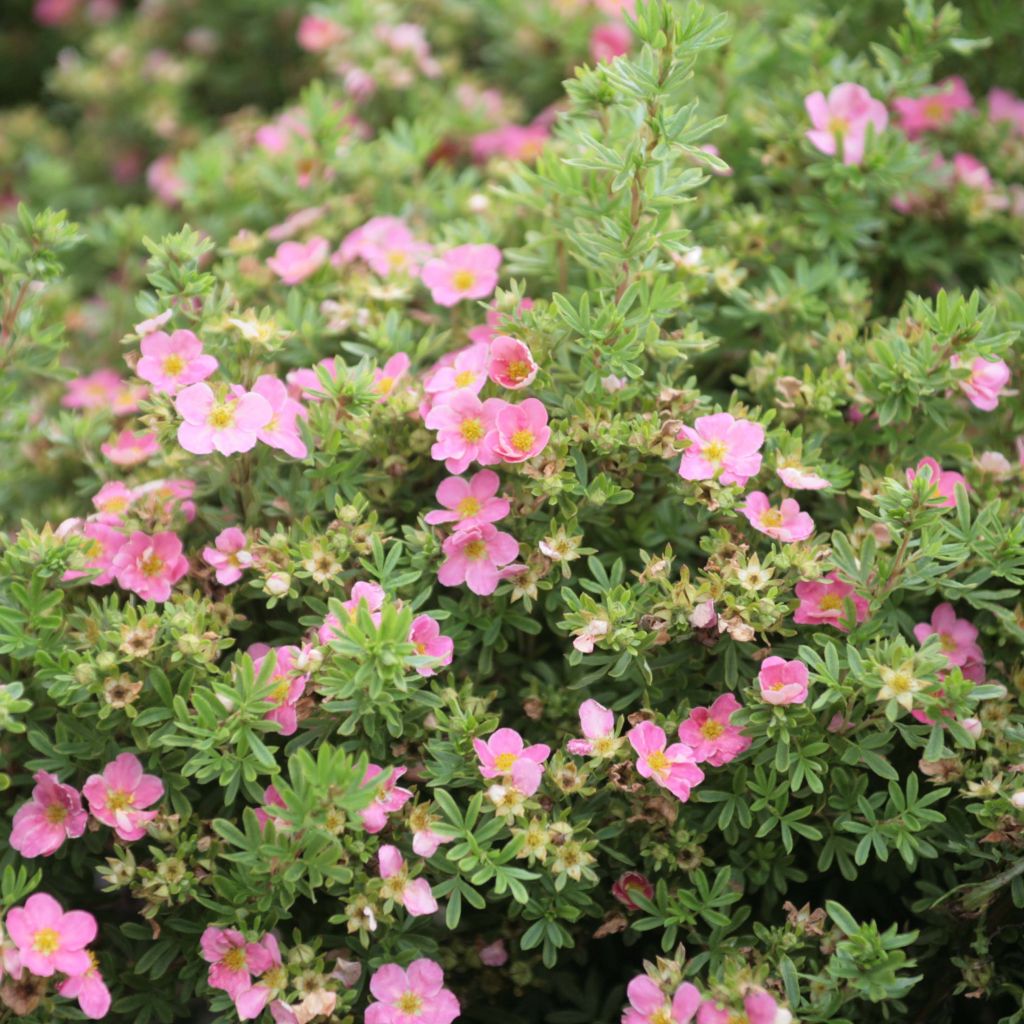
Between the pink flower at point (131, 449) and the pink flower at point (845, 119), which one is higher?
the pink flower at point (845, 119)

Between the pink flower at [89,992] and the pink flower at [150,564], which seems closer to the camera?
the pink flower at [89,992]

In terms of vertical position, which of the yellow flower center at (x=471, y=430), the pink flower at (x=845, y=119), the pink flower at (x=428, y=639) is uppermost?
the pink flower at (x=845, y=119)

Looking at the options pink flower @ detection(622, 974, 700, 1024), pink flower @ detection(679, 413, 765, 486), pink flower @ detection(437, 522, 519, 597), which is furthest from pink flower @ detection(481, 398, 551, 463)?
pink flower @ detection(622, 974, 700, 1024)

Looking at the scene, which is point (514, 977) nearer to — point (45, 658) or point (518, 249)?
point (45, 658)

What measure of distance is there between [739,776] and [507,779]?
0.39 metres

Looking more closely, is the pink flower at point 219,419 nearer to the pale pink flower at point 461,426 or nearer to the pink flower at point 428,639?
the pale pink flower at point 461,426

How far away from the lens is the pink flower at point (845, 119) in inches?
100

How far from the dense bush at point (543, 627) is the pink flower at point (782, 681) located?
0.05 ft

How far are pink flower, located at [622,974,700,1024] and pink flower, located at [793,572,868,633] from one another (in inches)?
25.1

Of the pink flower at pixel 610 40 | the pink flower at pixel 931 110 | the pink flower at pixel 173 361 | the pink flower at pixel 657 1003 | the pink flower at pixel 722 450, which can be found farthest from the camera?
the pink flower at pixel 610 40

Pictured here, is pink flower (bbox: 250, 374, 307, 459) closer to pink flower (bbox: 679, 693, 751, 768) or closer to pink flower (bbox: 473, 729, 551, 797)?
pink flower (bbox: 473, 729, 551, 797)

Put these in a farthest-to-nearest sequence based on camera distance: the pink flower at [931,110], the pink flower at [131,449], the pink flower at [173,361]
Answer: the pink flower at [931,110] < the pink flower at [131,449] < the pink flower at [173,361]

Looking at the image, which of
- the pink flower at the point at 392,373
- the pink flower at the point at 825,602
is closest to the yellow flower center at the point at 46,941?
the pink flower at the point at 392,373

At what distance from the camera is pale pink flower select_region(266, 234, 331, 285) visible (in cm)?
253
